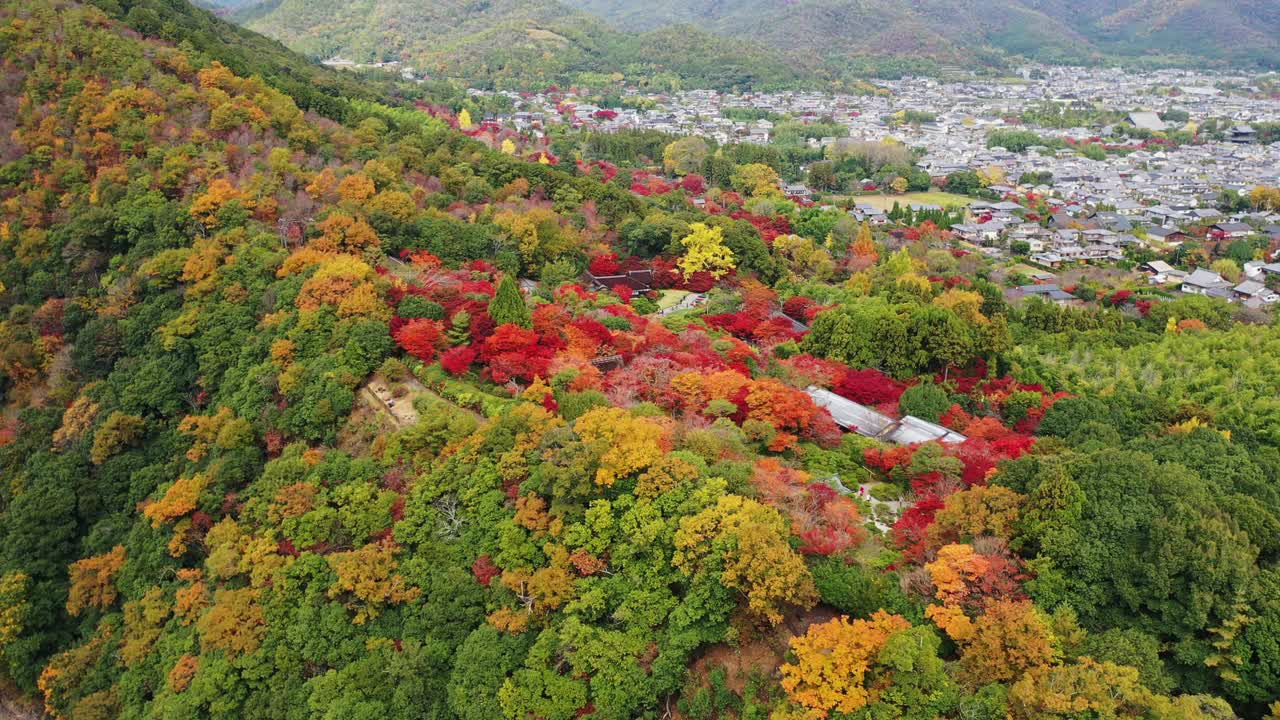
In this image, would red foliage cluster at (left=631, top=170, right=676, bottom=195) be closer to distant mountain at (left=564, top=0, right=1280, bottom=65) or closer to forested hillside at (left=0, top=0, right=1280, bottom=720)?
forested hillside at (left=0, top=0, right=1280, bottom=720)

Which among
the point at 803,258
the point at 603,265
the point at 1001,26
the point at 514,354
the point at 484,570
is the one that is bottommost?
the point at 803,258

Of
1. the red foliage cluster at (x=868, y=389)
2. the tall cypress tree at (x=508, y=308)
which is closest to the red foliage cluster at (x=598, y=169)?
the tall cypress tree at (x=508, y=308)

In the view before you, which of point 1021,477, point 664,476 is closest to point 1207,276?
point 1021,477

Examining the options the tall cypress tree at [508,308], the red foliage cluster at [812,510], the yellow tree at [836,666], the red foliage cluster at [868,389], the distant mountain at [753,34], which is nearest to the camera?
the yellow tree at [836,666]

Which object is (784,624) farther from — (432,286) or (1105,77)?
(1105,77)

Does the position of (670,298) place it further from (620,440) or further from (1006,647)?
(1006,647)

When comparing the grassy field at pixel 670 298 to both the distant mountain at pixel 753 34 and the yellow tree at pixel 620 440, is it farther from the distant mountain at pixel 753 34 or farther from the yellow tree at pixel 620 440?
the distant mountain at pixel 753 34

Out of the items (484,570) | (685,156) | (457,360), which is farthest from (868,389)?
(685,156)

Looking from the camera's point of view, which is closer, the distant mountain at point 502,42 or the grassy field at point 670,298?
the grassy field at point 670,298
